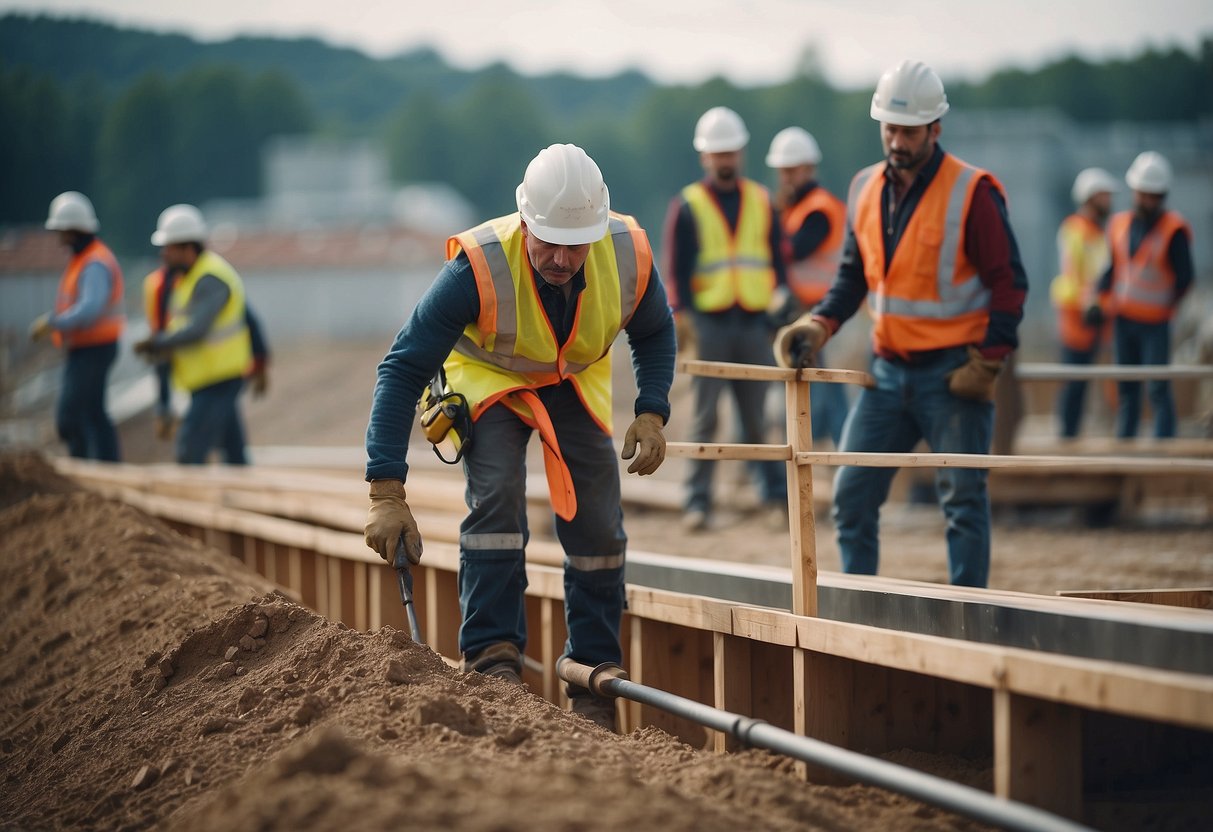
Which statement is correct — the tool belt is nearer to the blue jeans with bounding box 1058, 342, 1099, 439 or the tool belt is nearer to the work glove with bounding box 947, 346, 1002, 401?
the work glove with bounding box 947, 346, 1002, 401

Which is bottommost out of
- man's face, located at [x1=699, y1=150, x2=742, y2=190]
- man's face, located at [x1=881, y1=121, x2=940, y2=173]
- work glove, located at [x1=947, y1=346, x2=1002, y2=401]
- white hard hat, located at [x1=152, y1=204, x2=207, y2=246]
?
work glove, located at [x1=947, y1=346, x2=1002, y2=401]

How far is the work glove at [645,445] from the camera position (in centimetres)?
443

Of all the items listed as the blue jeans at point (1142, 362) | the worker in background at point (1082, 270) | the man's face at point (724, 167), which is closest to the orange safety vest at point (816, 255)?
the man's face at point (724, 167)

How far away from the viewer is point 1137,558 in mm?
7977

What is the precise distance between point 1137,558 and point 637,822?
5.98m

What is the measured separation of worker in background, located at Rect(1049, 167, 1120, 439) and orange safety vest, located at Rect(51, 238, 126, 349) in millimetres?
7435

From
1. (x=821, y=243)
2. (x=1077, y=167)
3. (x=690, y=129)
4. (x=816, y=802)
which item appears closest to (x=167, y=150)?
(x=690, y=129)

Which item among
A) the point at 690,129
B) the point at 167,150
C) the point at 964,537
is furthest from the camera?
the point at 690,129

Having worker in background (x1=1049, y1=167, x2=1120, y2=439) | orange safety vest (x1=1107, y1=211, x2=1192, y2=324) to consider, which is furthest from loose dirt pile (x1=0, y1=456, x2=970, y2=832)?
worker in background (x1=1049, y1=167, x2=1120, y2=439)

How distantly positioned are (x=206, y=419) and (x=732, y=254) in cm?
393

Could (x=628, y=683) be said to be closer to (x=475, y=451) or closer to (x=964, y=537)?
(x=475, y=451)

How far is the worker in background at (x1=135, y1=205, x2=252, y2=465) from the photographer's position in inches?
367

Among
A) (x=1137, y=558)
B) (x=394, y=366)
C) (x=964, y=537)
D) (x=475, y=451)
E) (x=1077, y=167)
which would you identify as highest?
(x=1077, y=167)

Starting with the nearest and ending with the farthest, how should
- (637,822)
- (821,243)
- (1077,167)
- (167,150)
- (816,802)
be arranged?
(637,822)
(816,802)
(821,243)
(1077,167)
(167,150)
